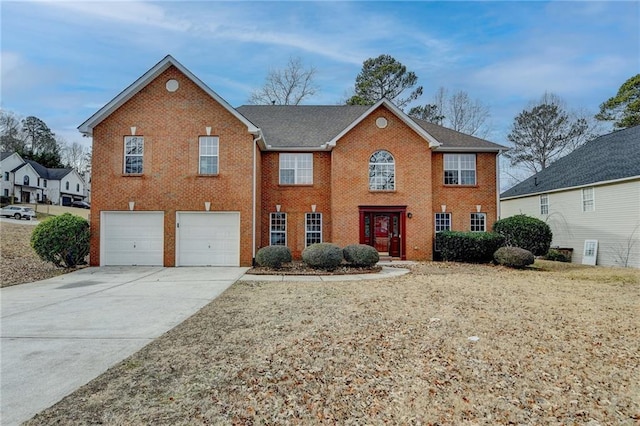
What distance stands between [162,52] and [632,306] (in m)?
17.1

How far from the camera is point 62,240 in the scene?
12.9 meters

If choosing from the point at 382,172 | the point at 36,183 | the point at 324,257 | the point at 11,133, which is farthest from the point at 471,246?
the point at 11,133

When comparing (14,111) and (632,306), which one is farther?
(14,111)

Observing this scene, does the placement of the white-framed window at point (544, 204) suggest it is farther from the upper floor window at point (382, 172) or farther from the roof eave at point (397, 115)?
the upper floor window at point (382, 172)

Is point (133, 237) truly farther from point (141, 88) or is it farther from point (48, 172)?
point (48, 172)

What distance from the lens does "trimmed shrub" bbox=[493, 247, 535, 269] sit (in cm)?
1393

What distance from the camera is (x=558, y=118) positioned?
33.2 metres

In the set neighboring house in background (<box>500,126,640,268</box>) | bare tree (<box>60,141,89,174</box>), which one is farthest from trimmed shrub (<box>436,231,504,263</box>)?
bare tree (<box>60,141,89,174</box>)

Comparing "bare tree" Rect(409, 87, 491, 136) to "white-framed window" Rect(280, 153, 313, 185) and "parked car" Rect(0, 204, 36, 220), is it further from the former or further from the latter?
"parked car" Rect(0, 204, 36, 220)

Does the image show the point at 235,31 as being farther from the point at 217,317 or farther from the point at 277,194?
the point at 217,317

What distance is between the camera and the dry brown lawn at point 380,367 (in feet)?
11.2

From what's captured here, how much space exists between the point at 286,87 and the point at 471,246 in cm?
2261

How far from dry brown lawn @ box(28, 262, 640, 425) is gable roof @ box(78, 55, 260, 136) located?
911 centimetres

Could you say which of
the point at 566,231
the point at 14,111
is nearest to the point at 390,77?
the point at 566,231
